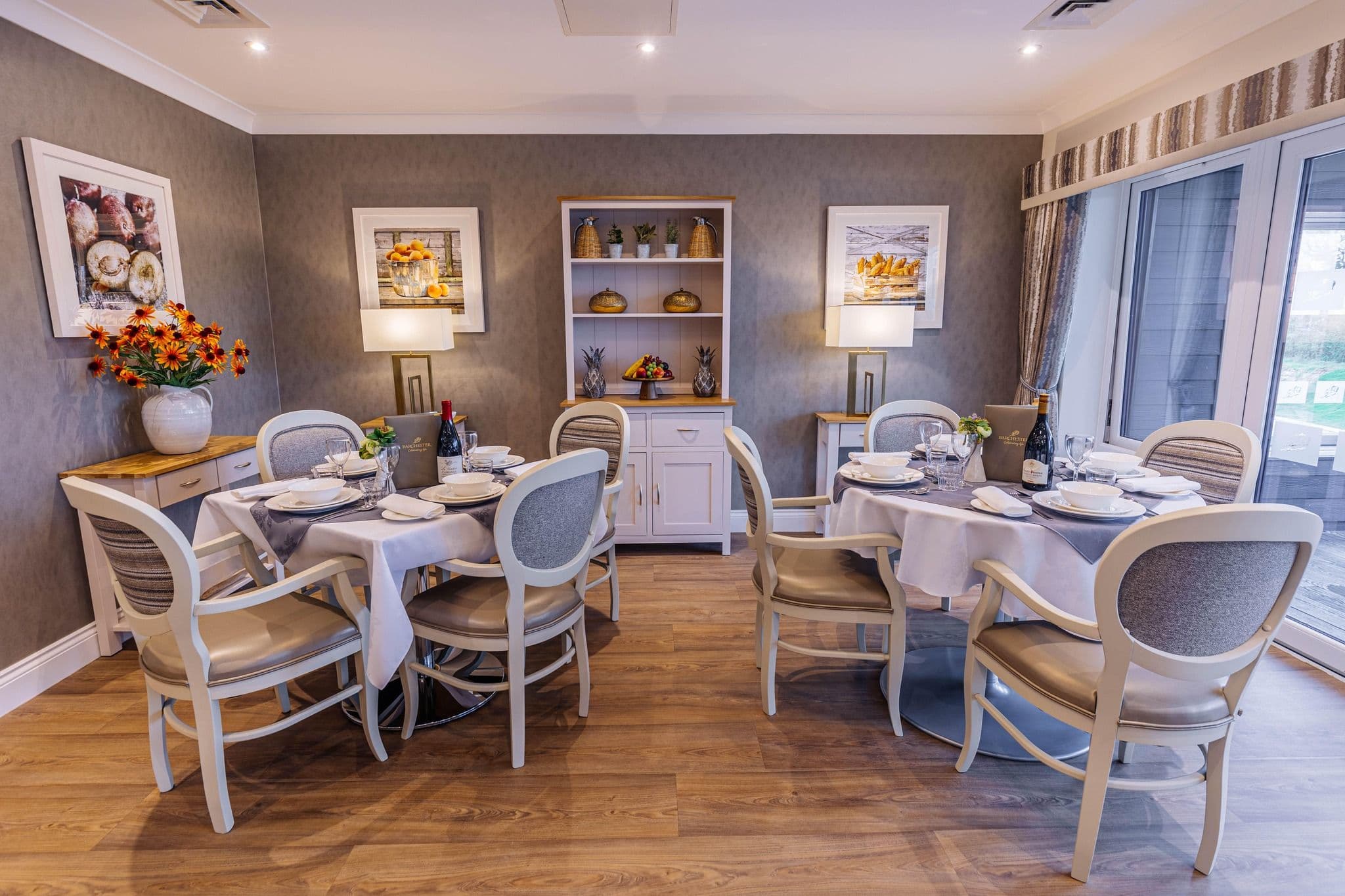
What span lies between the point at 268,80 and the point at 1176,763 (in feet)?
16.0

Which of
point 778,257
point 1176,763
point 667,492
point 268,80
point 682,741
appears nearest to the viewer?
point 1176,763

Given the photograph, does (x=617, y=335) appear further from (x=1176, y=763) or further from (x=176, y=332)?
(x=1176, y=763)

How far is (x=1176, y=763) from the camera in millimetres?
2152

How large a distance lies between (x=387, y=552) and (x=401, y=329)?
228 centimetres

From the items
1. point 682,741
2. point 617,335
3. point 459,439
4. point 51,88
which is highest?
point 51,88

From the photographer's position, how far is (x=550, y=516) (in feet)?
6.79

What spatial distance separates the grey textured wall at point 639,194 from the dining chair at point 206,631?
8.10ft

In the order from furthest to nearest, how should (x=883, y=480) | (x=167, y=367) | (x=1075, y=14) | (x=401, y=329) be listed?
(x=401, y=329), (x=167, y=367), (x=1075, y=14), (x=883, y=480)

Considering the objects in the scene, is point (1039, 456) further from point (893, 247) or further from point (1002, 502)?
point (893, 247)

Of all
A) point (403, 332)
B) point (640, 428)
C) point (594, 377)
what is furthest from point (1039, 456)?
point (403, 332)

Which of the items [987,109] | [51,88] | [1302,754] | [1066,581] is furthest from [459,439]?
[987,109]

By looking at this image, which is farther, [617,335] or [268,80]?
[617,335]

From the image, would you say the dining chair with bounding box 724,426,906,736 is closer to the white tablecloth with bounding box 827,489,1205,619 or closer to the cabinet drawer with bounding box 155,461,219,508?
the white tablecloth with bounding box 827,489,1205,619

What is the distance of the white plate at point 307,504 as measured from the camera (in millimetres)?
2127
